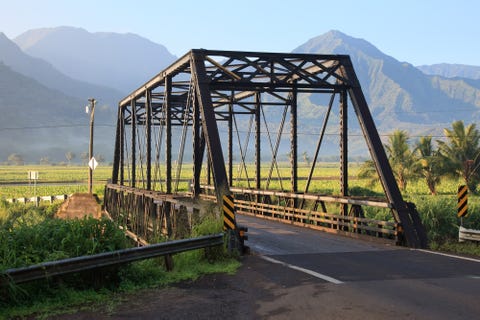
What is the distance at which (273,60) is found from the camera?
1675 centimetres

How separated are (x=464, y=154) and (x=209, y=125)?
105 feet

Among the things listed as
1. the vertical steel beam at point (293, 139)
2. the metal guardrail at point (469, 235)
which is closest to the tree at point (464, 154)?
the vertical steel beam at point (293, 139)

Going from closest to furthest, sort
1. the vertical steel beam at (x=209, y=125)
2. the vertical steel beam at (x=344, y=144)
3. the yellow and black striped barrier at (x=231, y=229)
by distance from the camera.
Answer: the yellow and black striped barrier at (x=231, y=229) → the vertical steel beam at (x=209, y=125) → the vertical steel beam at (x=344, y=144)

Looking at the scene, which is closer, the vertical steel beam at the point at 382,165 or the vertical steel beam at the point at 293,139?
the vertical steel beam at the point at 382,165

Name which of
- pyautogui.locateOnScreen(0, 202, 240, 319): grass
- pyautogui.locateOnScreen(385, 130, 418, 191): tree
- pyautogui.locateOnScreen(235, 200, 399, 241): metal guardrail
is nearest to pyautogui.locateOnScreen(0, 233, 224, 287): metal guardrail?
pyautogui.locateOnScreen(0, 202, 240, 319): grass

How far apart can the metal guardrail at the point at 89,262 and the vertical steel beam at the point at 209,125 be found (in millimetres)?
2863

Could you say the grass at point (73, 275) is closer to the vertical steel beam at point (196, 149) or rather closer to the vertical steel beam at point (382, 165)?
the vertical steel beam at point (382, 165)

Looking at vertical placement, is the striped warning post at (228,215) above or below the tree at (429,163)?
below

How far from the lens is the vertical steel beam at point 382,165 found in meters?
13.8

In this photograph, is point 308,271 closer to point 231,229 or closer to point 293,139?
point 231,229

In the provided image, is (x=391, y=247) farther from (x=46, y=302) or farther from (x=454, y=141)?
(x=454, y=141)

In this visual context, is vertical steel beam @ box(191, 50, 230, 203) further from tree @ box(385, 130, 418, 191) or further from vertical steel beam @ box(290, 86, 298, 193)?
tree @ box(385, 130, 418, 191)

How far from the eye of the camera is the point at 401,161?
4603cm

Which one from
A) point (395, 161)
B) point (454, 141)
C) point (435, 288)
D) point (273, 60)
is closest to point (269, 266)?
point (435, 288)
